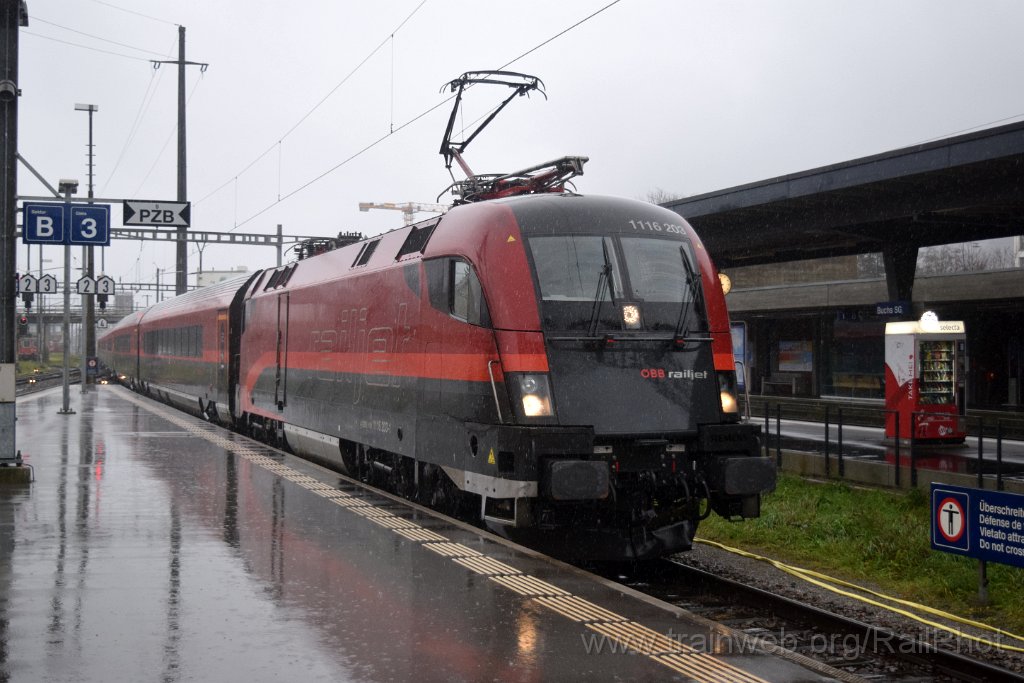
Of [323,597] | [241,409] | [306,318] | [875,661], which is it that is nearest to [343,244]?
[306,318]

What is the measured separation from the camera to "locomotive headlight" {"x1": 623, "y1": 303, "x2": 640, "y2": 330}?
9.55 metres

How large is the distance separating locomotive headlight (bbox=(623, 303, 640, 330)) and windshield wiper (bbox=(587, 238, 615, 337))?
0.59 ft

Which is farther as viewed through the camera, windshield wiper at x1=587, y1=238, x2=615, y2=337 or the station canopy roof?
the station canopy roof

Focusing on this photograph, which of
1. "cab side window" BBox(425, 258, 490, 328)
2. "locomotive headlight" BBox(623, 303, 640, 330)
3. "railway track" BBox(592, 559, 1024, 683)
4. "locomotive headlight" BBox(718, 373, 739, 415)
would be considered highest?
"cab side window" BBox(425, 258, 490, 328)

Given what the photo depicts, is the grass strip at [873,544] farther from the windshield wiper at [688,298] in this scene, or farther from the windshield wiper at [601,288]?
the windshield wiper at [601,288]

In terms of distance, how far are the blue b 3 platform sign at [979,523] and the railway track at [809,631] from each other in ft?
4.47

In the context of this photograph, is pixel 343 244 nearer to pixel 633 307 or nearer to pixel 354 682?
pixel 633 307

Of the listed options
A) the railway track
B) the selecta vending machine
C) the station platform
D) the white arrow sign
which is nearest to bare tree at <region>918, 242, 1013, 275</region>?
the selecta vending machine

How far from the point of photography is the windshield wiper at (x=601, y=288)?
30.9ft

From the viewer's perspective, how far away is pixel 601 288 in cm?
959

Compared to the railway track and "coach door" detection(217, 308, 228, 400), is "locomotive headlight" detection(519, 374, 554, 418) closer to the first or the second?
the railway track

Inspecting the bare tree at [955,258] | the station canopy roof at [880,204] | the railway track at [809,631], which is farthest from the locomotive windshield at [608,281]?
the bare tree at [955,258]

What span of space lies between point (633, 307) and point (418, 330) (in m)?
2.53

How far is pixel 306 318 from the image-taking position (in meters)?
16.1
